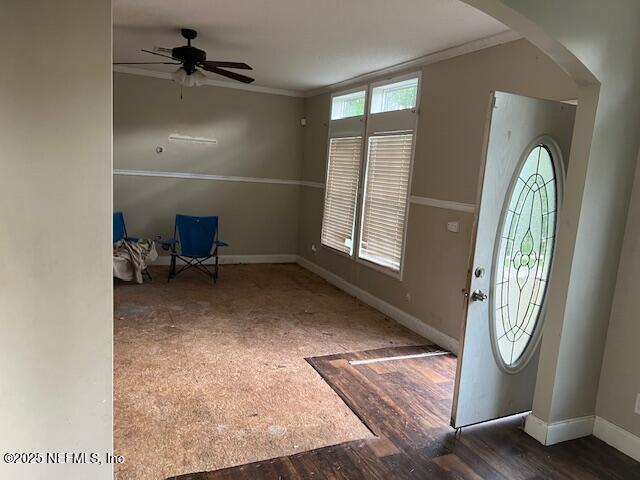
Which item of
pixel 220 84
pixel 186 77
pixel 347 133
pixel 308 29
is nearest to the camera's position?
pixel 308 29

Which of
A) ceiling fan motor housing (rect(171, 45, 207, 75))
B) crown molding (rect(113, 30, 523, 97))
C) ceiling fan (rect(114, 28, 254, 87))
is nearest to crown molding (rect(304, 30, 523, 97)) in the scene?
crown molding (rect(113, 30, 523, 97))

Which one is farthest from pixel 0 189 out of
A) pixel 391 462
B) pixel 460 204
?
pixel 460 204

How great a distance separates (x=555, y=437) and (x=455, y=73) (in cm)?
279

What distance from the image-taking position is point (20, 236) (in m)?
1.45

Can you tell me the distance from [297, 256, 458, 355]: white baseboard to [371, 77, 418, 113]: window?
199 centimetres

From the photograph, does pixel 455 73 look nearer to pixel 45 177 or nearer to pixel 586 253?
pixel 586 253

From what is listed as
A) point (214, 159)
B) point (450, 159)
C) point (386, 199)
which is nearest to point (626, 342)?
point (450, 159)

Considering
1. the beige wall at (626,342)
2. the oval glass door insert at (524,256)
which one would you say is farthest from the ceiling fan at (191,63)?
the beige wall at (626,342)

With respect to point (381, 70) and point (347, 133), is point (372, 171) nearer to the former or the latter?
point (347, 133)

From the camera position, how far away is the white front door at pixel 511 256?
2.36 meters

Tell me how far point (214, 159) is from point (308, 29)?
3139 mm

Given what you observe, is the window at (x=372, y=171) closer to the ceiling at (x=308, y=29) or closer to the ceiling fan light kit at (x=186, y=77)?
the ceiling at (x=308, y=29)

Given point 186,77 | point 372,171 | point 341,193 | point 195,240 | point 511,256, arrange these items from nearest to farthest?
point 511,256
point 186,77
point 372,171
point 341,193
point 195,240

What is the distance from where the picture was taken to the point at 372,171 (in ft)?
16.2
